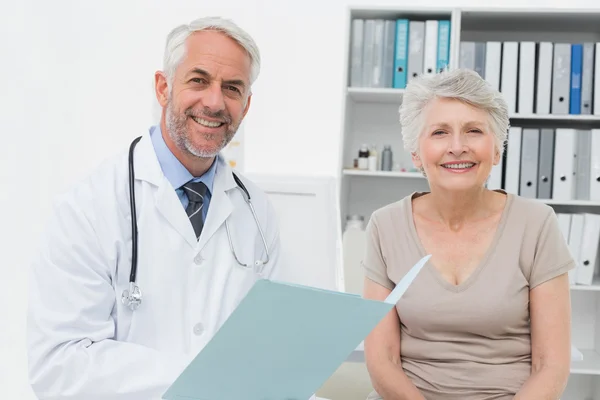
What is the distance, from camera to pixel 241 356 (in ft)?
3.27

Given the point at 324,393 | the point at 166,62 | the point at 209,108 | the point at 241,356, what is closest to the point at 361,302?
the point at 241,356

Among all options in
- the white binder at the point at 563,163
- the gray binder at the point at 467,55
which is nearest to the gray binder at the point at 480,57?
the gray binder at the point at 467,55

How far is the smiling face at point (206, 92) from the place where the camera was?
1.41m

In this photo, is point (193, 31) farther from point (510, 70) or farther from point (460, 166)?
point (510, 70)

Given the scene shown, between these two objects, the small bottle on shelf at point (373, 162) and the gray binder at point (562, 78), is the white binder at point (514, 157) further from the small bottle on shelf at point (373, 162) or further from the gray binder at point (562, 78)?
the small bottle on shelf at point (373, 162)

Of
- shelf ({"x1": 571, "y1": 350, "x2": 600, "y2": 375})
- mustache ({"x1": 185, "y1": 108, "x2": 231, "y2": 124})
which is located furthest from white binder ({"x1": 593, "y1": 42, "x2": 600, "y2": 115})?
mustache ({"x1": 185, "y1": 108, "x2": 231, "y2": 124})

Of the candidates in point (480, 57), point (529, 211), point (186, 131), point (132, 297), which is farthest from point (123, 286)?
point (480, 57)

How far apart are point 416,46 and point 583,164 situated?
875 mm

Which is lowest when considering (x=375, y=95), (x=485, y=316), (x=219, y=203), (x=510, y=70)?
(x=485, y=316)

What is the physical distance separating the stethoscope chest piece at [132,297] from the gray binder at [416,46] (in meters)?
1.97

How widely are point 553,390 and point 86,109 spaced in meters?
2.56

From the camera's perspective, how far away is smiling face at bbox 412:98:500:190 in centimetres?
146

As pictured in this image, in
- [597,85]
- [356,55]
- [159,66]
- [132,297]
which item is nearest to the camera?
[132,297]

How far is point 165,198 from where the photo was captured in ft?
4.56
